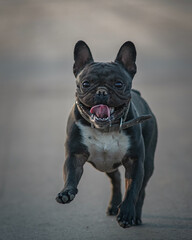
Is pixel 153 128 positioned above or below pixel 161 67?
below

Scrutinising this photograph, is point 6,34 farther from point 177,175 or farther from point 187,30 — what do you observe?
point 177,175

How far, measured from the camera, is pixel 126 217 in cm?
496

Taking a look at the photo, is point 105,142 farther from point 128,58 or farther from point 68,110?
point 68,110

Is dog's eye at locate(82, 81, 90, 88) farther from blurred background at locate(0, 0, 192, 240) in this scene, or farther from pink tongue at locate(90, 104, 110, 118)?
blurred background at locate(0, 0, 192, 240)

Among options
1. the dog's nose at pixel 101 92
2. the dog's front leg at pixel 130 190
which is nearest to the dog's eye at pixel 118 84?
the dog's nose at pixel 101 92

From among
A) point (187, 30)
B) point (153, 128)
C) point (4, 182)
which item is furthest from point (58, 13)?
point (153, 128)

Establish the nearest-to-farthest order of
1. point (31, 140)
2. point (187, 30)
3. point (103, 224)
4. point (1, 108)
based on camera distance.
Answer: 1. point (103, 224)
2. point (31, 140)
3. point (1, 108)
4. point (187, 30)

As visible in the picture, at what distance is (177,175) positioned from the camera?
26.9 ft

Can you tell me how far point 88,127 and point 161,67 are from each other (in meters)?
16.3

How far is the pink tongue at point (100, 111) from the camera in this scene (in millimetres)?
5219

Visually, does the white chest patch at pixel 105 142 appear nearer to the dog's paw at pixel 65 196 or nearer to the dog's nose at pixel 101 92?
the dog's nose at pixel 101 92

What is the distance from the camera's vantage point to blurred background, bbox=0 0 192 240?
20.4 feet

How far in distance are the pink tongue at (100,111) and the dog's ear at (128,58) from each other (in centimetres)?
67

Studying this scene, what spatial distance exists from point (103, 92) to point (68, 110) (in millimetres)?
8590
